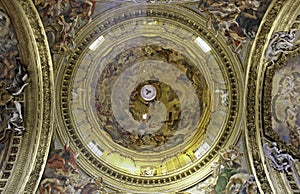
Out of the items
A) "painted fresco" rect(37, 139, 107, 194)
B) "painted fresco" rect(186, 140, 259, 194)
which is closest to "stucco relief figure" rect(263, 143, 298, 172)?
"painted fresco" rect(186, 140, 259, 194)

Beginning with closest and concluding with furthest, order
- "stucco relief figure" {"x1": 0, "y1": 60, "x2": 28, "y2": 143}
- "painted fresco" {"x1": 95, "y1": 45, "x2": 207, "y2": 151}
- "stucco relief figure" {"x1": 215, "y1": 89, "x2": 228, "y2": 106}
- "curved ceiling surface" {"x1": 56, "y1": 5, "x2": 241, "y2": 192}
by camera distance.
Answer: "stucco relief figure" {"x1": 0, "y1": 60, "x2": 28, "y2": 143} → "curved ceiling surface" {"x1": 56, "y1": 5, "x2": 241, "y2": 192} → "stucco relief figure" {"x1": 215, "y1": 89, "x2": 228, "y2": 106} → "painted fresco" {"x1": 95, "y1": 45, "x2": 207, "y2": 151}

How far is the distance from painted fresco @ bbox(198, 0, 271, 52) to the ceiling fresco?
0.12ft

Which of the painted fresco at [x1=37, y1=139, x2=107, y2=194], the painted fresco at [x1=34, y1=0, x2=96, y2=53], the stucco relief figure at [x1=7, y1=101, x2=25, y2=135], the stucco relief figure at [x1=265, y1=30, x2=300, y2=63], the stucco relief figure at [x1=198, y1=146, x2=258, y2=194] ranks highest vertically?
the painted fresco at [x1=34, y1=0, x2=96, y2=53]

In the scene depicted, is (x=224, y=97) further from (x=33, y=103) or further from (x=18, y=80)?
(x=18, y=80)

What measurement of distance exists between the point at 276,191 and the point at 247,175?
1.23m

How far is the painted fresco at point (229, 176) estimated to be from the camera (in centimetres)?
1483

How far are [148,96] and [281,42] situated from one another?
245 inches

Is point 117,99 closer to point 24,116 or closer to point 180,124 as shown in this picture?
point 180,124

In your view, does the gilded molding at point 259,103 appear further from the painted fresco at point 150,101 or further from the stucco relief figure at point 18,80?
the stucco relief figure at point 18,80

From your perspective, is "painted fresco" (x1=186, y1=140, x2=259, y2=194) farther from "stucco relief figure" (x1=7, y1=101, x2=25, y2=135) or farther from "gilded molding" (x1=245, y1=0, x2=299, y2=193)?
"stucco relief figure" (x1=7, y1=101, x2=25, y2=135)

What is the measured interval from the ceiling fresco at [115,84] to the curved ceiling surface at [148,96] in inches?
2.0

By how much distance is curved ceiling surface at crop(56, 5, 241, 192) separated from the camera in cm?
1546

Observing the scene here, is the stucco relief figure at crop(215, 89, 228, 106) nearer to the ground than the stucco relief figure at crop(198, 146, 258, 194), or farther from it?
farther from it

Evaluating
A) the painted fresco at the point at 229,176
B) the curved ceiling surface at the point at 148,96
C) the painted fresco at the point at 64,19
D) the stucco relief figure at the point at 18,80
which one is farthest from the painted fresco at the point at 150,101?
the stucco relief figure at the point at 18,80
